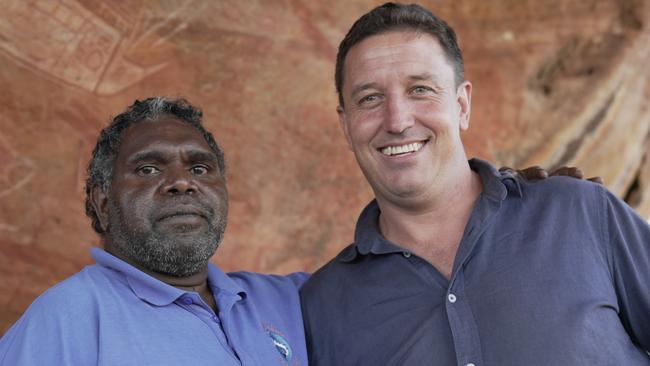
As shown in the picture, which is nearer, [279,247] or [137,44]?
[137,44]

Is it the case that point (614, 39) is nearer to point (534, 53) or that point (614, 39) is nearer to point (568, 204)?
point (534, 53)

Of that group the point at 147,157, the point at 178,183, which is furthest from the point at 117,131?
the point at 178,183

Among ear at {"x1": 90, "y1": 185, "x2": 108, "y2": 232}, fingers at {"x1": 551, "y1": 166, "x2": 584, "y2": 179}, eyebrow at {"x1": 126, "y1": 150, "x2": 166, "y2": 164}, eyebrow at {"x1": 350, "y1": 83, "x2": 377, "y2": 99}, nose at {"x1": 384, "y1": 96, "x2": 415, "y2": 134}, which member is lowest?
fingers at {"x1": 551, "y1": 166, "x2": 584, "y2": 179}

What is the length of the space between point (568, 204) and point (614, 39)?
220 centimetres

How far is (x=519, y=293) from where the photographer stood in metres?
1.55

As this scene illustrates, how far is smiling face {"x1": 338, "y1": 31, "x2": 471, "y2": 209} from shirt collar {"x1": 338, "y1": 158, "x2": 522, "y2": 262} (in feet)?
0.23

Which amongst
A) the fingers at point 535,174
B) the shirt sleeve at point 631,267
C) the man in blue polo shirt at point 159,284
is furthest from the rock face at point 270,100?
the shirt sleeve at point 631,267

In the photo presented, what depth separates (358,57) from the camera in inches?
72.9

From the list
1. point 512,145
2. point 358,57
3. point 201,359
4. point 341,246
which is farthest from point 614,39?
point 201,359

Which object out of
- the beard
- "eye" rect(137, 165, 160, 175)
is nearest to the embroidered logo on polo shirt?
the beard

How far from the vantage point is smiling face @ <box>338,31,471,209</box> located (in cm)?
174

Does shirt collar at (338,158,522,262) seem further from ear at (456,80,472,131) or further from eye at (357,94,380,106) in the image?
eye at (357,94,380,106)

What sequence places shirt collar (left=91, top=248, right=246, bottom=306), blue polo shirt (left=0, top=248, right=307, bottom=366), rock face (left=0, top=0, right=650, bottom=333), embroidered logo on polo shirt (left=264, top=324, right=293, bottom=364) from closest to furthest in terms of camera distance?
1. blue polo shirt (left=0, top=248, right=307, bottom=366)
2. shirt collar (left=91, top=248, right=246, bottom=306)
3. embroidered logo on polo shirt (left=264, top=324, right=293, bottom=364)
4. rock face (left=0, top=0, right=650, bottom=333)

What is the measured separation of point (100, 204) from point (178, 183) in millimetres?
249
